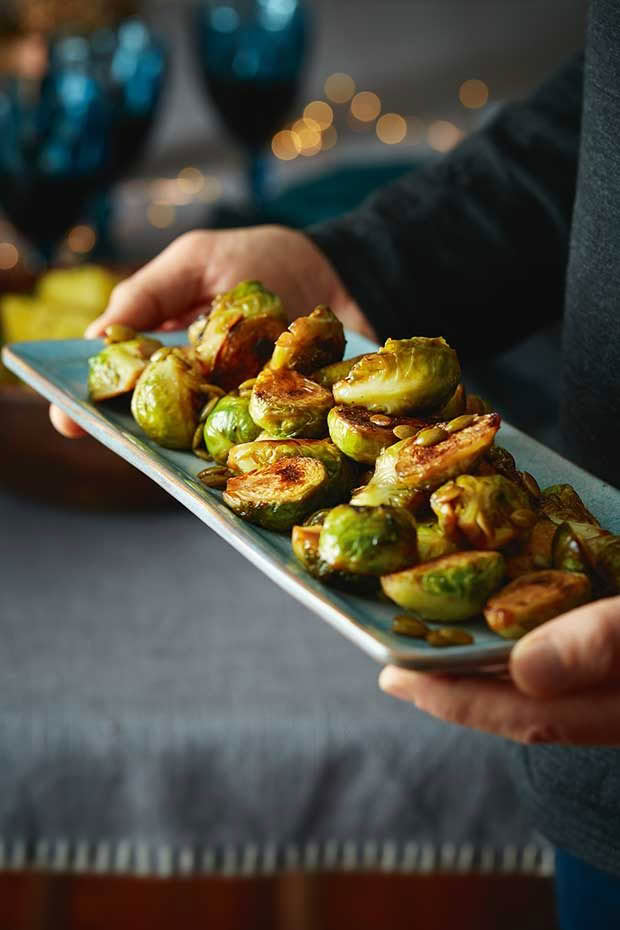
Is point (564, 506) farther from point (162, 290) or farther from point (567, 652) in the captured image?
point (162, 290)

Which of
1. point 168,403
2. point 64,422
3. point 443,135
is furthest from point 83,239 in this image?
point 168,403

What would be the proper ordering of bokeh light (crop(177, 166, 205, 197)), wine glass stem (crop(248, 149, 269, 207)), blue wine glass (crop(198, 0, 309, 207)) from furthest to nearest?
bokeh light (crop(177, 166, 205, 197)), wine glass stem (crop(248, 149, 269, 207)), blue wine glass (crop(198, 0, 309, 207))


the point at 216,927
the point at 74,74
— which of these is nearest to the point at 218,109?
the point at 74,74

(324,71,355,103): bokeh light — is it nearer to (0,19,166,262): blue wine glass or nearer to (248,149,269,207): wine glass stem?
(248,149,269,207): wine glass stem

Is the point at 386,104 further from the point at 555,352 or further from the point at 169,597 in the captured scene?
the point at 169,597

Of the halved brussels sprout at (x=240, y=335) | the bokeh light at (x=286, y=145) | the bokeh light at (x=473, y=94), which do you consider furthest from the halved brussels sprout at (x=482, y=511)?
the bokeh light at (x=473, y=94)

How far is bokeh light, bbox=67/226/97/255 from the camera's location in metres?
1.60

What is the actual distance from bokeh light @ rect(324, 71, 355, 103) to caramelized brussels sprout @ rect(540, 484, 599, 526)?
191 cm

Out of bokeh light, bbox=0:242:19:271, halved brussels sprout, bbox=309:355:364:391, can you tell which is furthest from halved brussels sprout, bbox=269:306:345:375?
bokeh light, bbox=0:242:19:271

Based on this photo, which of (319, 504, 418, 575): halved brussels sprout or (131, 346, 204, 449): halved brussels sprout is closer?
(319, 504, 418, 575): halved brussels sprout

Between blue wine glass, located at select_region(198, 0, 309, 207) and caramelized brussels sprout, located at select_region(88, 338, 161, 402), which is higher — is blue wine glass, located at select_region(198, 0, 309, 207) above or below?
above

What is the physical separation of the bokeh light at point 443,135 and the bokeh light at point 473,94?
156 mm

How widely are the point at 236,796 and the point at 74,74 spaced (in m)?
0.82

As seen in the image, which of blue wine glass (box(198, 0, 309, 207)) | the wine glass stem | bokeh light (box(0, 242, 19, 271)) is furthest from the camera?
the wine glass stem
